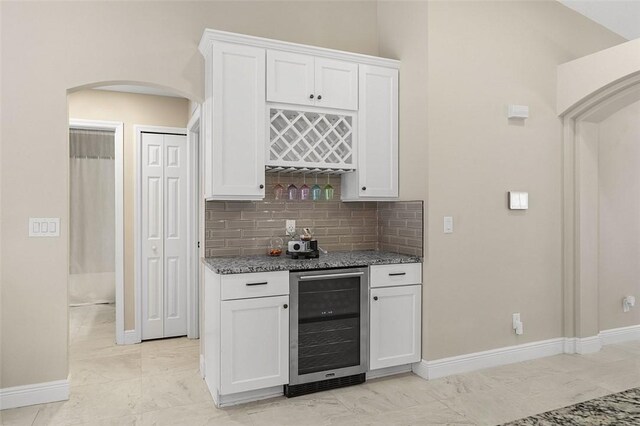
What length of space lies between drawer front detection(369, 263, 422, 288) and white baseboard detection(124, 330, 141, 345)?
2555mm

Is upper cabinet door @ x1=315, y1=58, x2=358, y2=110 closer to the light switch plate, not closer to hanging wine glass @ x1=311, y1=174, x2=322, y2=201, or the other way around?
hanging wine glass @ x1=311, y1=174, x2=322, y2=201

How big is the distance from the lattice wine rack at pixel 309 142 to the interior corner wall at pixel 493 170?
26.6 inches

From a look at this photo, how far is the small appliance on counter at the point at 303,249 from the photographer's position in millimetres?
3256

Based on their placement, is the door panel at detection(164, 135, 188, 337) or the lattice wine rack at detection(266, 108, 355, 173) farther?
the door panel at detection(164, 135, 188, 337)

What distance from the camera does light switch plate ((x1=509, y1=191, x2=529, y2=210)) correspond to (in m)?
3.62

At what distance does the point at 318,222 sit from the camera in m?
3.72

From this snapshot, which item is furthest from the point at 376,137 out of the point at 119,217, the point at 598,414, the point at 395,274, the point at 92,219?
the point at 92,219

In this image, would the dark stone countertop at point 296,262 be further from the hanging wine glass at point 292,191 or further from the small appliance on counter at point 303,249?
the hanging wine glass at point 292,191

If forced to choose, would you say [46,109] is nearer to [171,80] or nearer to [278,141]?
[171,80]

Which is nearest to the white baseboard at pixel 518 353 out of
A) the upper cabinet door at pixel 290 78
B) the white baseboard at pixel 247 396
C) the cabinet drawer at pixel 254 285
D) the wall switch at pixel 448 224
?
the wall switch at pixel 448 224

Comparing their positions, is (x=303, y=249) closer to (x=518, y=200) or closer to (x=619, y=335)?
(x=518, y=200)

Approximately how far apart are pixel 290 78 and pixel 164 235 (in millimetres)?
2177

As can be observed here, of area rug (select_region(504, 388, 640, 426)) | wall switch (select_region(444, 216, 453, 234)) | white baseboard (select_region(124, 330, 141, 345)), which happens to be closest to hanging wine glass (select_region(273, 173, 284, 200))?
wall switch (select_region(444, 216, 453, 234))

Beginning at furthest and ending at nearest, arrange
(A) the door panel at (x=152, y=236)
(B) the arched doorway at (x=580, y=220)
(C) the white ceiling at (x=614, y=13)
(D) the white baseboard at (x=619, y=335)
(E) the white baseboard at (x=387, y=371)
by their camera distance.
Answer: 1. (A) the door panel at (x=152, y=236)
2. (D) the white baseboard at (x=619, y=335)
3. (B) the arched doorway at (x=580, y=220)
4. (C) the white ceiling at (x=614, y=13)
5. (E) the white baseboard at (x=387, y=371)
